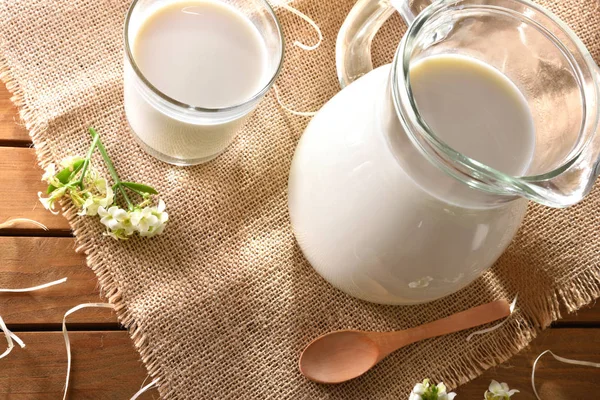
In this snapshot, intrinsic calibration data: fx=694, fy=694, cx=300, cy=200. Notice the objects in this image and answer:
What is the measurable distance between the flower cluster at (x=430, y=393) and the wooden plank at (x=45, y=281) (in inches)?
15.6

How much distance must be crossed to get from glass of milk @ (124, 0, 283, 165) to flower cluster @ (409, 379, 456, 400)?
40cm

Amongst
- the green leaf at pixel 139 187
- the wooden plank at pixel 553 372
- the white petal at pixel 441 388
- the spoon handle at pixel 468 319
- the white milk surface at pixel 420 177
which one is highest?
the white milk surface at pixel 420 177

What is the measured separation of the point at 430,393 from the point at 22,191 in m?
0.59

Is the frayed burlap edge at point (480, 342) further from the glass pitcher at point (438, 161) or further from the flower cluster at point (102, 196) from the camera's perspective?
the glass pitcher at point (438, 161)

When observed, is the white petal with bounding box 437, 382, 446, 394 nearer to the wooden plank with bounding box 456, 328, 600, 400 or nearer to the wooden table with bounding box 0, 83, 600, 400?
the wooden plank with bounding box 456, 328, 600, 400

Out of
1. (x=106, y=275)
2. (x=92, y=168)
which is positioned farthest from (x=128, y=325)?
(x=92, y=168)

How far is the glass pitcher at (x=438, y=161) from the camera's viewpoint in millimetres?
584

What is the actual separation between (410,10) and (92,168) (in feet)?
1.49


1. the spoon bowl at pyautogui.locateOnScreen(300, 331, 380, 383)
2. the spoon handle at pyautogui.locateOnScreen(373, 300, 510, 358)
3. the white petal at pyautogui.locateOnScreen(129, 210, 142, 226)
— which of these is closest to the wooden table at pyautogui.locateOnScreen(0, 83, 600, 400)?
the white petal at pyautogui.locateOnScreen(129, 210, 142, 226)

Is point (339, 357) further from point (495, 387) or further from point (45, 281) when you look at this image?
point (45, 281)

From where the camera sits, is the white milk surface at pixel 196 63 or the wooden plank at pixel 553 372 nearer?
the white milk surface at pixel 196 63

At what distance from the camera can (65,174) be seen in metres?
0.87

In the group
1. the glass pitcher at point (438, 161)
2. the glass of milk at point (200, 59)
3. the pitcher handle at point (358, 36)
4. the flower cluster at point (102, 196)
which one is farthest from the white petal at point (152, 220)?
the pitcher handle at point (358, 36)

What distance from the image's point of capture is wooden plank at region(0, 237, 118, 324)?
881 millimetres
